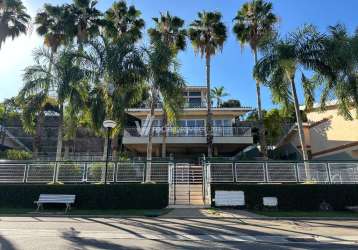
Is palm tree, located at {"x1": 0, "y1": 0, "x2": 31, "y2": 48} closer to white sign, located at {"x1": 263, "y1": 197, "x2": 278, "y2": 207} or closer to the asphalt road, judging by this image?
the asphalt road

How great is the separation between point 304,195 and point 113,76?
11.6m

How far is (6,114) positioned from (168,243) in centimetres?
3398

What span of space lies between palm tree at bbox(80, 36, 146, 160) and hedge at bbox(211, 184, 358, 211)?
23.8 feet

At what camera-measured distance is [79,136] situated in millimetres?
39969

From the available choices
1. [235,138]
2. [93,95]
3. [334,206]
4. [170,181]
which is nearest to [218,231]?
→ [170,181]

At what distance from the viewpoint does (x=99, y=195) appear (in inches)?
630

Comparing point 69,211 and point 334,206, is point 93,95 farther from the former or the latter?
point 334,206

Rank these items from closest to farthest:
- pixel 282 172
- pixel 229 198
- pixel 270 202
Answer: pixel 270 202 < pixel 229 198 < pixel 282 172

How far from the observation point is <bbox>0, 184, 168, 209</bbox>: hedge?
52.4 feet

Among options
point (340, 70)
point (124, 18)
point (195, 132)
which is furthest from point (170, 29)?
point (340, 70)

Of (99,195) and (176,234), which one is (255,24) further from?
(176,234)

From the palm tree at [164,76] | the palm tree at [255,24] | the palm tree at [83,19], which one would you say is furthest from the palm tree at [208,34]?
the palm tree at [164,76]

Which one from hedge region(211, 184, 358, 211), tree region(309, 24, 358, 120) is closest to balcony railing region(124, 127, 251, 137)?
tree region(309, 24, 358, 120)

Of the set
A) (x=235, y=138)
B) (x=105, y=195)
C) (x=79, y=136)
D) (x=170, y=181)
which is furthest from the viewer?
(x=79, y=136)
